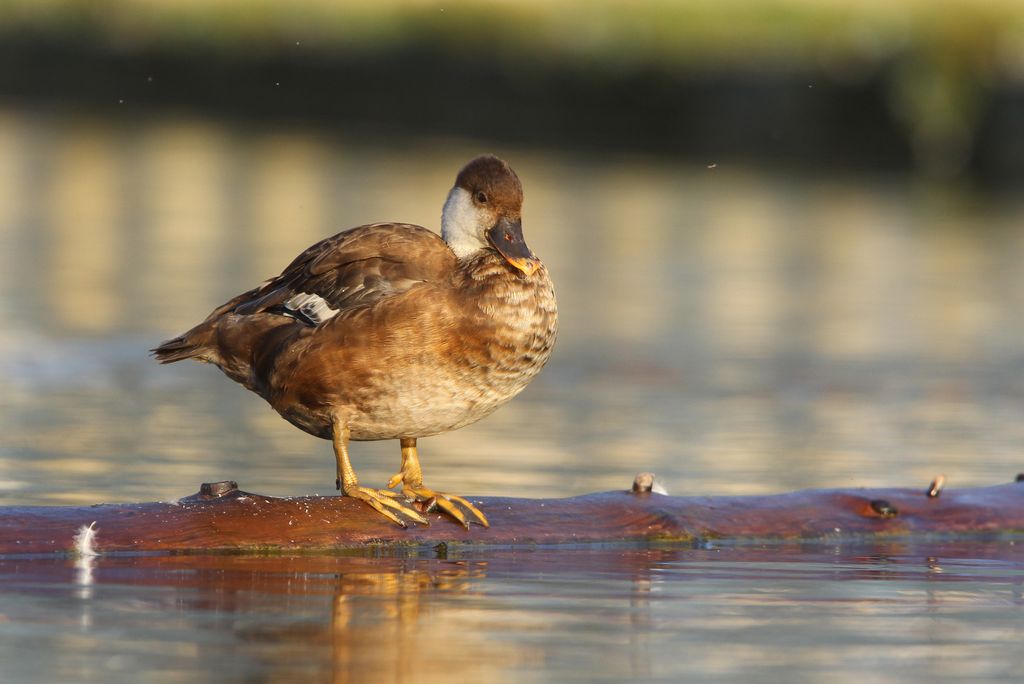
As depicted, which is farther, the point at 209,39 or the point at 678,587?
the point at 209,39

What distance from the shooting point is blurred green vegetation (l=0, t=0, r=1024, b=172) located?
37750 millimetres

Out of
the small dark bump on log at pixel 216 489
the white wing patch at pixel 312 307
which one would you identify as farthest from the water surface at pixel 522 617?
the white wing patch at pixel 312 307

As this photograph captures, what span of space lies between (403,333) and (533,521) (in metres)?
0.79

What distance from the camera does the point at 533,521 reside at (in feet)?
25.6

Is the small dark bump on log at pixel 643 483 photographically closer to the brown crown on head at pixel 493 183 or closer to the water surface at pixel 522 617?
the water surface at pixel 522 617

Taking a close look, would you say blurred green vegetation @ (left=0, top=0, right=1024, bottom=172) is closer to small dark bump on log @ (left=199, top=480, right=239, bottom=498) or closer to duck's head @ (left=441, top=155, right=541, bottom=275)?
duck's head @ (left=441, top=155, right=541, bottom=275)

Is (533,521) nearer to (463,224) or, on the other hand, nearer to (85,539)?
(463,224)

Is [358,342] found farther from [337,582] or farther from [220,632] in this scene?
[220,632]

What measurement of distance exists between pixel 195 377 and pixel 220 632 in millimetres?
7560

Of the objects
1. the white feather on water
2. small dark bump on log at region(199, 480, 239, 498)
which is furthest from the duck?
the white feather on water

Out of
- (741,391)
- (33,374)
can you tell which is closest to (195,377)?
(33,374)

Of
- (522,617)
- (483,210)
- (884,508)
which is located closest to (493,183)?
(483,210)

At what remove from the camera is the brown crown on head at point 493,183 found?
8.05m

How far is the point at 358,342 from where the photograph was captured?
25.3 feet
